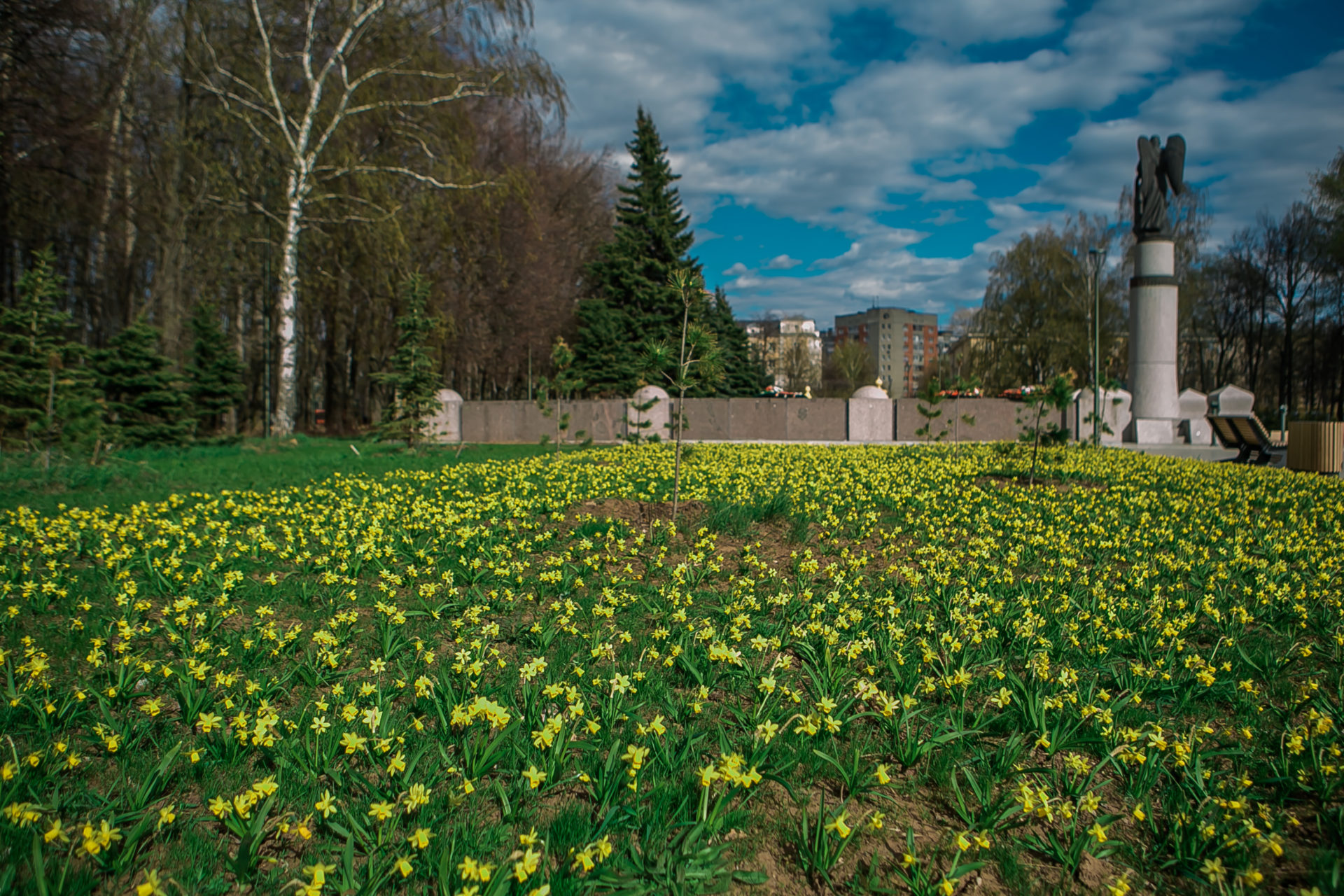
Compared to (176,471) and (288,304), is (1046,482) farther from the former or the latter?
(288,304)

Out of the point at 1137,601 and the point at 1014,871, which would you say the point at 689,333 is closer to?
the point at 1137,601

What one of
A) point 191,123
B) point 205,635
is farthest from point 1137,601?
point 191,123

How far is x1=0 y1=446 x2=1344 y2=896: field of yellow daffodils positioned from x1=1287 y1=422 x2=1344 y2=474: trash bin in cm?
894

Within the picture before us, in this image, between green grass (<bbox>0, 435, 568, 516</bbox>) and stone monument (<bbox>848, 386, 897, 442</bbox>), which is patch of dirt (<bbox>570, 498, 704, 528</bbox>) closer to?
green grass (<bbox>0, 435, 568, 516</bbox>)

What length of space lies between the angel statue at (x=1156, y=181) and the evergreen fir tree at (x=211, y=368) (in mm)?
28392

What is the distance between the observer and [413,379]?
14.2 m

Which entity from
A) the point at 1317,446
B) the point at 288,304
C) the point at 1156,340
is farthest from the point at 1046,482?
the point at 1156,340

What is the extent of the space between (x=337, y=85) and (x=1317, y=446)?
23.5 m

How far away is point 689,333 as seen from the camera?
21.3ft

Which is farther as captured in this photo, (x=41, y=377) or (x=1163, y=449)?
(x=1163, y=449)

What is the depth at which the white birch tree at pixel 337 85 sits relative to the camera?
59.4ft

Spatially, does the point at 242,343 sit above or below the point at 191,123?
below

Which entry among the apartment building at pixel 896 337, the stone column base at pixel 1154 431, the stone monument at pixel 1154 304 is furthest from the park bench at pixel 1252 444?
the apartment building at pixel 896 337

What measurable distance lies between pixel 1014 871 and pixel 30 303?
13.8 metres
